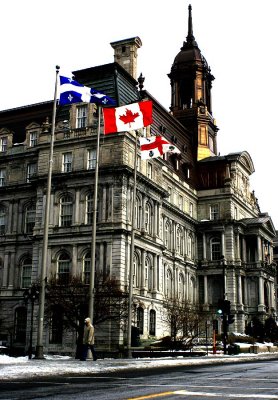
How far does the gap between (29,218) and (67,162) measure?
7.59 m

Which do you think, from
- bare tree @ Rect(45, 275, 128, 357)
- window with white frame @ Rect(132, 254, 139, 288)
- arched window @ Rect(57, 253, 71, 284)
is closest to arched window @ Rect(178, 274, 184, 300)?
window with white frame @ Rect(132, 254, 139, 288)

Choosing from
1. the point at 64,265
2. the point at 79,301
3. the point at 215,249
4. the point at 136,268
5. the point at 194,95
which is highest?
the point at 194,95

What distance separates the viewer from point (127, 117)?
33875 mm

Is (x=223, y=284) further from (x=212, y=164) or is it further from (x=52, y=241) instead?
(x=52, y=241)

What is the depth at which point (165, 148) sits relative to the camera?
37.8m

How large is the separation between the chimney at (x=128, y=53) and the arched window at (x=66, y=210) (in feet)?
53.4

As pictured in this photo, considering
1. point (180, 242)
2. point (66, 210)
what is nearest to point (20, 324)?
point (66, 210)

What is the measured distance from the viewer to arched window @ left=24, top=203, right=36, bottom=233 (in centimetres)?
5503

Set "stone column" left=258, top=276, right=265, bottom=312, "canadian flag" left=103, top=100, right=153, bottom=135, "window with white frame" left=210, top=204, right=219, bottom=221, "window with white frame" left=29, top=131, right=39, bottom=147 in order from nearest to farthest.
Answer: "canadian flag" left=103, top=100, right=153, bottom=135, "window with white frame" left=29, top=131, right=39, bottom=147, "stone column" left=258, top=276, right=265, bottom=312, "window with white frame" left=210, top=204, right=219, bottom=221

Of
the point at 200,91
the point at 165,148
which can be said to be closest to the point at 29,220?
the point at 165,148

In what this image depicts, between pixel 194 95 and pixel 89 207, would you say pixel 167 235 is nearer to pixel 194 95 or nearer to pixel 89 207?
pixel 89 207

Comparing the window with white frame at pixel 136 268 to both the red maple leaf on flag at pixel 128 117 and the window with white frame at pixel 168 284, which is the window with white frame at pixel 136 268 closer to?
the window with white frame at pixel 168 284

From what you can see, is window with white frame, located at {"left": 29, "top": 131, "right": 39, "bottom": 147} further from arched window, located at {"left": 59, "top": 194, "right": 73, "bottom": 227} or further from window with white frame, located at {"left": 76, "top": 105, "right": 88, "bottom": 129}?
arched window, located at {"left": 59, "top": 194, "right": 73, "bottom": 227}

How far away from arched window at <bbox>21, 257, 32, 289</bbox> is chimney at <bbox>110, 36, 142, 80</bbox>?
22163 mm
